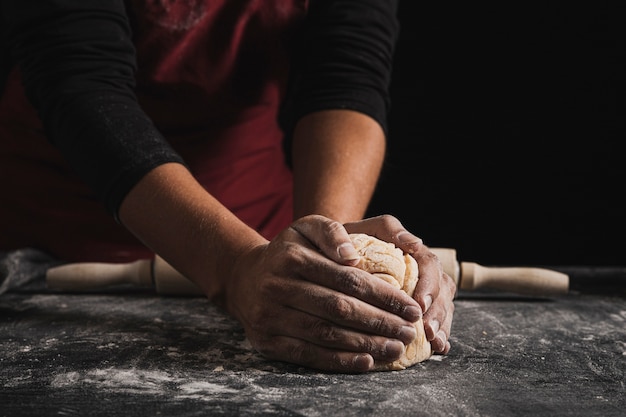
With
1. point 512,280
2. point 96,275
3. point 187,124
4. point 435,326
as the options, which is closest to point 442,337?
point 435,326

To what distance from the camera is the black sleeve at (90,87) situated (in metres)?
1.29

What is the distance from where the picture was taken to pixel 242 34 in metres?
1.62

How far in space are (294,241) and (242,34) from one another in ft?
2.35

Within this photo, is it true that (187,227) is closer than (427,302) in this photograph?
No

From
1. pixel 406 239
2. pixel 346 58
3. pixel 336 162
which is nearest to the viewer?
pixel 406 239

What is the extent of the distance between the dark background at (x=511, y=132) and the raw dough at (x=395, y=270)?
1.29m

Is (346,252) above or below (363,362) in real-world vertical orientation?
above

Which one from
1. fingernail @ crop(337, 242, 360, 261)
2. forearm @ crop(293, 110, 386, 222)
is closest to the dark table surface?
fingernail @ crop(337, 242, 360, 261)

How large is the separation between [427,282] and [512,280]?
1.35 feet

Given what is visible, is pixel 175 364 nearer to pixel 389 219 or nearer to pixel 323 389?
pixel 323 389

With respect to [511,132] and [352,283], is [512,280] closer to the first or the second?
[352,283]

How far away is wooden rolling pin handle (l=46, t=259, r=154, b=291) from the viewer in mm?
1425

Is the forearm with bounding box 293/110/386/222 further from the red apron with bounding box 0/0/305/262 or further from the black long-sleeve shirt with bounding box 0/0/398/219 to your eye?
the black long-sleeve shirt with bounding box 0/0/398/219

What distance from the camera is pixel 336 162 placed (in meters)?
1.45
